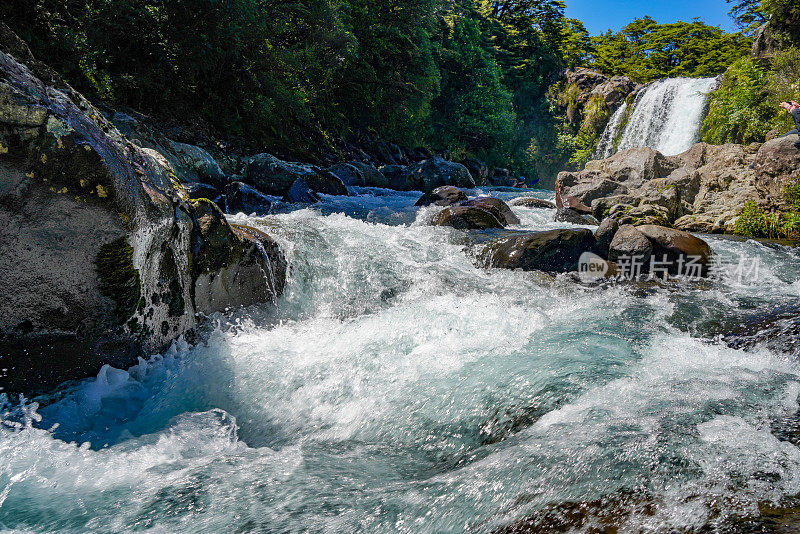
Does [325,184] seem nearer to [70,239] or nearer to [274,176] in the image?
[274,176]

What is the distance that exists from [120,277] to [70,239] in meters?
0.35

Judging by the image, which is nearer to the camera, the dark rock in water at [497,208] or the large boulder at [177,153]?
the dark rock in water at [497,208]

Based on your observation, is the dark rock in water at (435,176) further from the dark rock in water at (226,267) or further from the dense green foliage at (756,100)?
the dark rock in water at (226,267)

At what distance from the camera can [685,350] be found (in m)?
3.37

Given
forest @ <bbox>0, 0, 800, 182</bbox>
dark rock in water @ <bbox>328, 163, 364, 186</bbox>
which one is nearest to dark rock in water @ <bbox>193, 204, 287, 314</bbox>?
forest @ <bbox>0, 0, 800, 182</bbox>

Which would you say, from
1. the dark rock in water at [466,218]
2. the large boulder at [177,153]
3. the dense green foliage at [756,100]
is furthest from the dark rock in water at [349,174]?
the dense green foliage at [756,100]

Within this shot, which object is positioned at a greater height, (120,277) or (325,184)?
(325,184)

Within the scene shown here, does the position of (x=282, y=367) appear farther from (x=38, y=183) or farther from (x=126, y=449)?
(x=38, y=183)

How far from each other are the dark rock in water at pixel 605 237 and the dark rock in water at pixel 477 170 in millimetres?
18110

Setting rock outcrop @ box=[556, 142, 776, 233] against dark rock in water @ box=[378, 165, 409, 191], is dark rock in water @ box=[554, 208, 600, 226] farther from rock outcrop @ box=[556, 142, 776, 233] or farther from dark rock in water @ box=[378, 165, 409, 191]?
dark rock in water @ box=[378, 165, 409, 191]

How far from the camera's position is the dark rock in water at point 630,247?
239 inches

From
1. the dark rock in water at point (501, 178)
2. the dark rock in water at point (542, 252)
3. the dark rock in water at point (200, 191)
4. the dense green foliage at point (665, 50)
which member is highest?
the dense green foliage at point (665, 50)

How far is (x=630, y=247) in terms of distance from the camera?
20.2 ft

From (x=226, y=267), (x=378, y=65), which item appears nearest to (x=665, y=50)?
(x=378, y=65)
